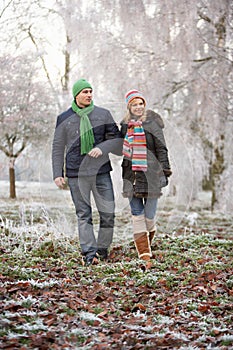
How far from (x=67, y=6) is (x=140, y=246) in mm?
6825

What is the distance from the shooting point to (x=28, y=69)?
42.5ft

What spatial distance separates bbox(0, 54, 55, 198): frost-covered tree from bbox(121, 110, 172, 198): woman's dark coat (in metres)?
6.49

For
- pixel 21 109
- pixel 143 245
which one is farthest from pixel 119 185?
pixel 21 109

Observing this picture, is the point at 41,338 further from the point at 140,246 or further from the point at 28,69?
the point at 28,69

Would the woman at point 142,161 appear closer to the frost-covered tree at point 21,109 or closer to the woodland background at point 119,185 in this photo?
the woodland background at point 119,185

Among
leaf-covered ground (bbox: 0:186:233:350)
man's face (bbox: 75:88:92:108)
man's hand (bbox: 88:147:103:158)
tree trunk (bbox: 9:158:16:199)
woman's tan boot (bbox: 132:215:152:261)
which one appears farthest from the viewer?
tree trunk (bbox: 9:158:16:199)

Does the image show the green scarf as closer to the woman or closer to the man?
the man

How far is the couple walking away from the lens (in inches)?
215

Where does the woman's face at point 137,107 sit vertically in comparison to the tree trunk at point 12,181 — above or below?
above

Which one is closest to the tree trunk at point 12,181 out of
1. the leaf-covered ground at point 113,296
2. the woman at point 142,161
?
the leaf-covered ground at point 113,296

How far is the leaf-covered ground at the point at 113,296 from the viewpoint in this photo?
3.29 m

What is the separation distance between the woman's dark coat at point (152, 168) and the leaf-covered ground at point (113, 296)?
2.38 ft

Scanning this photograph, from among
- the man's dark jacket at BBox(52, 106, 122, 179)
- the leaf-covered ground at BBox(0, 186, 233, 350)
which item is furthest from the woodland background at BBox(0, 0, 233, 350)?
the man's dark jacket at BBox(52, 106, 122, 179)

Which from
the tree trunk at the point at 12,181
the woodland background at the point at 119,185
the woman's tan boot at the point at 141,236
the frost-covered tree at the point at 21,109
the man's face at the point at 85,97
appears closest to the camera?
the woodland background at the point at 119,185
